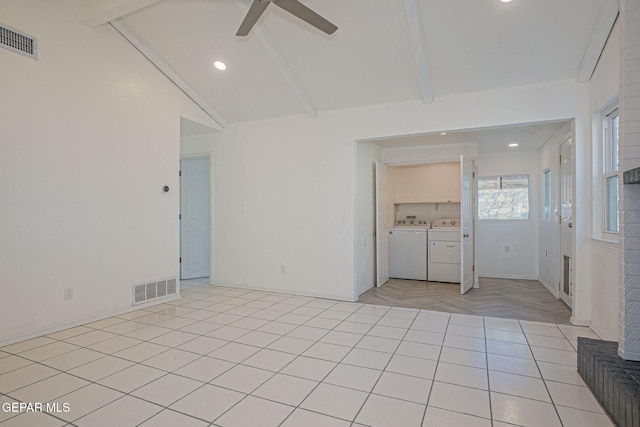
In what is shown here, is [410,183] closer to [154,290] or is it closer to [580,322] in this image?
[580,322]

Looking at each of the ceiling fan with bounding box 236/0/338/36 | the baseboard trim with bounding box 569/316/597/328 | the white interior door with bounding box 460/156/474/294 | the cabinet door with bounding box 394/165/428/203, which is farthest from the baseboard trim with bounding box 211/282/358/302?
the ceiling fan with bounding box 236/0/338/36

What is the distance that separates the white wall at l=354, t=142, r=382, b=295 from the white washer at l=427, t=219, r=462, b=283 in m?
1.15

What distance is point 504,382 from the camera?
2.31m

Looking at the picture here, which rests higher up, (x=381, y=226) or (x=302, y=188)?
(x=302, y=188)

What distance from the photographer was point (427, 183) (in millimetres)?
6504

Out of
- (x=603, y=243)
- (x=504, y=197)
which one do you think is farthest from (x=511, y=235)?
(x=603, y=243)

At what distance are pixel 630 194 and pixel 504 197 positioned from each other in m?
4.69

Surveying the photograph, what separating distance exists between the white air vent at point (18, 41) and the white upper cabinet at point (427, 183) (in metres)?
5.33

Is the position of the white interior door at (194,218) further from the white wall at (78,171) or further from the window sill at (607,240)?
the window sill at (607,240)

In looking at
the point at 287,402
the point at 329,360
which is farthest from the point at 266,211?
the point at 287,402

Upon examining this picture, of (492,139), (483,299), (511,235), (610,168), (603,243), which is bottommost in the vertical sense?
(483,299)

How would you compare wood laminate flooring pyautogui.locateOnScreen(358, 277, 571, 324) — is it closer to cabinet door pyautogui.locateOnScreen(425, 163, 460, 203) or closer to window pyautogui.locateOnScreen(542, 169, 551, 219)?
window pyautogui.locateOnScreen(542, 169, 551, 219)

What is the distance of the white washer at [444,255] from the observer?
5.71 m

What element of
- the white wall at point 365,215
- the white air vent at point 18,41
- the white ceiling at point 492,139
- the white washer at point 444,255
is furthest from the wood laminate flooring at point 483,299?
the white air vent at point 18,41
